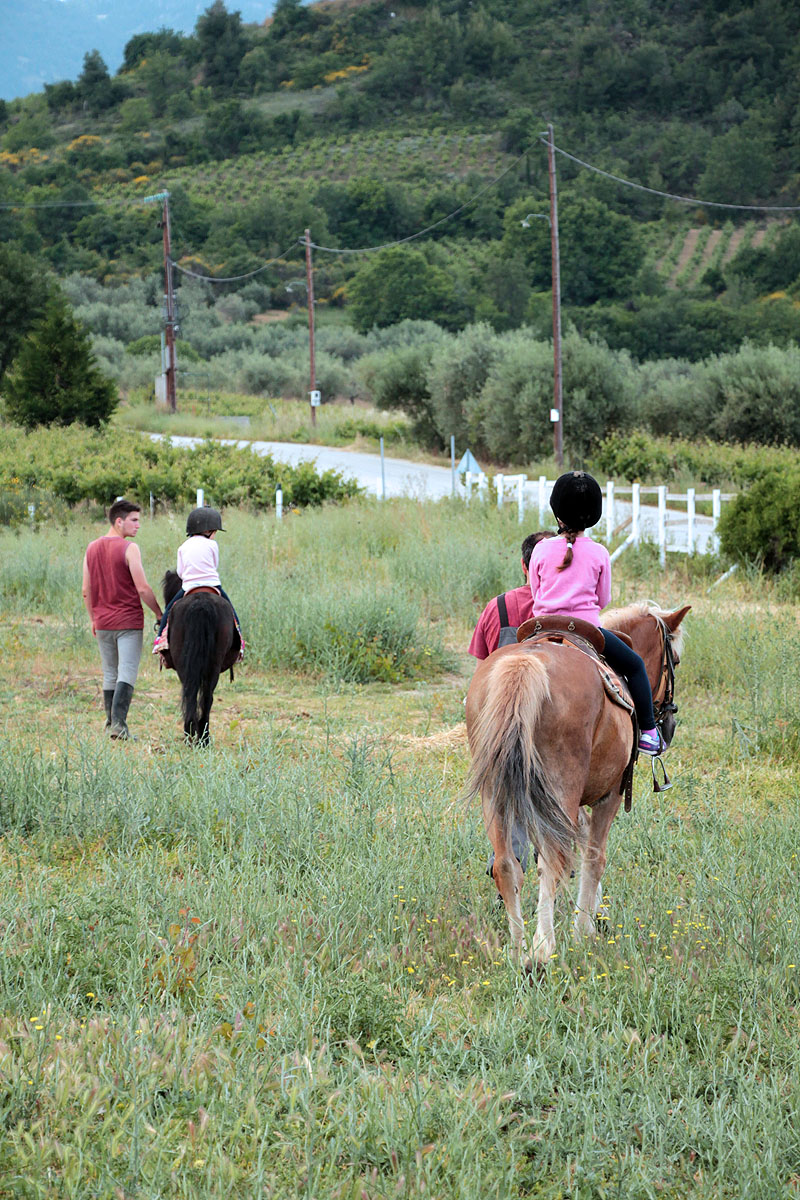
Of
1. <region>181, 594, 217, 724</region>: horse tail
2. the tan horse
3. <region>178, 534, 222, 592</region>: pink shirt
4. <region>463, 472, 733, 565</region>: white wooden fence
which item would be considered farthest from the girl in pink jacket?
<region>463, 472, 733, 565</region>: white wooden fence

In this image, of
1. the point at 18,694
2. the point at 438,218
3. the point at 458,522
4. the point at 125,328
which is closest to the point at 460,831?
the point at 18,694

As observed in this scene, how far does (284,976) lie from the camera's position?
3971 millimetres

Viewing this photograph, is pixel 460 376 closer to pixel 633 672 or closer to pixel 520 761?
pixel 633 672

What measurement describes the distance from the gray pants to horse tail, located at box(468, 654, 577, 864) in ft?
16.4

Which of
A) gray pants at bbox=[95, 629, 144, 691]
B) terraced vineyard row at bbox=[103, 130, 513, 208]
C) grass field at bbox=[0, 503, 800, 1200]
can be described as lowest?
grass field at bbox=[0, 503, 800, 1200]

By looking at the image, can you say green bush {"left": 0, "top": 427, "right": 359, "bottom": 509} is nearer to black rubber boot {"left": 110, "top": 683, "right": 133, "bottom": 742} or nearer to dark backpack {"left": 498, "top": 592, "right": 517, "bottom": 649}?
black rubber boot {"left": 110, "top": 683, "right": 133, "bottom": 742}

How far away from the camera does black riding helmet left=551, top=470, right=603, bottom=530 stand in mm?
4367

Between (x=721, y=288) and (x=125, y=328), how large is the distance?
3830cm

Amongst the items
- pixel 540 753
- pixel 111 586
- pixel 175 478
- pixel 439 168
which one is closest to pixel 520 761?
pixel 540 753

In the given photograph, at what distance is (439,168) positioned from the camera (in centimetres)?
11281

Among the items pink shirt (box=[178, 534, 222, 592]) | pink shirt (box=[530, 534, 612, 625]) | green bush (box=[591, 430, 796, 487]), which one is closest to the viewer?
pink shirt (box=[530, 534, 612, 625])

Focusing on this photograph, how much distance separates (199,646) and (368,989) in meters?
4.45

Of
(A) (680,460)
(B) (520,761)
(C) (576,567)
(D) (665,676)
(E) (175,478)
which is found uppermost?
(A) (680,460)

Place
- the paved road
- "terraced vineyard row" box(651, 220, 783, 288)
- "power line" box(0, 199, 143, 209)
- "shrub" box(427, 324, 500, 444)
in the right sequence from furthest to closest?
"power line" box(0, 199, 143, 209) → "terraced vineyard row" box(651, 220, 783, 288) → "shrub" box(427, 324, 500, 444) → the paved road
